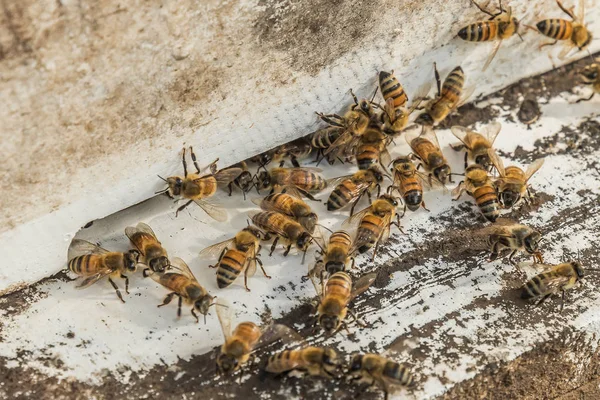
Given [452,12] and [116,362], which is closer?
[116,362]

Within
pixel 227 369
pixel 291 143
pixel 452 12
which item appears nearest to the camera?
pixel 227 369

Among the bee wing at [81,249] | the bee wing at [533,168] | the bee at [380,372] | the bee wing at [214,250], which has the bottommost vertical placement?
the bee at [380,372]

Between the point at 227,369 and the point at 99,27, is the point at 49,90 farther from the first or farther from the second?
the point at 227,369

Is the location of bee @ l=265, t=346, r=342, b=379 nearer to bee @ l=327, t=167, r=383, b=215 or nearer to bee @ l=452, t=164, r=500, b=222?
bee @ l=327, t=167, r=383, b=215

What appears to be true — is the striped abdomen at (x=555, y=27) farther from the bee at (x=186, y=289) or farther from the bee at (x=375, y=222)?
the bee at (x=186, y=289)

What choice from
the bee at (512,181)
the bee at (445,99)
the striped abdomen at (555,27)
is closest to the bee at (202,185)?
the bee at (445,99)

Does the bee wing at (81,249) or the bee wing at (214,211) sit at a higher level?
the bee wing at (81,249)

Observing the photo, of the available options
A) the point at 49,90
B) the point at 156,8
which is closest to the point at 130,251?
the point at 49,90

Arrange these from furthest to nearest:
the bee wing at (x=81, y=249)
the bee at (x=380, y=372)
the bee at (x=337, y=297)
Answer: the bee wing at (x=81, y=249) → the bee at (x=337, y=297) → the bee at (x=380, y=372)
